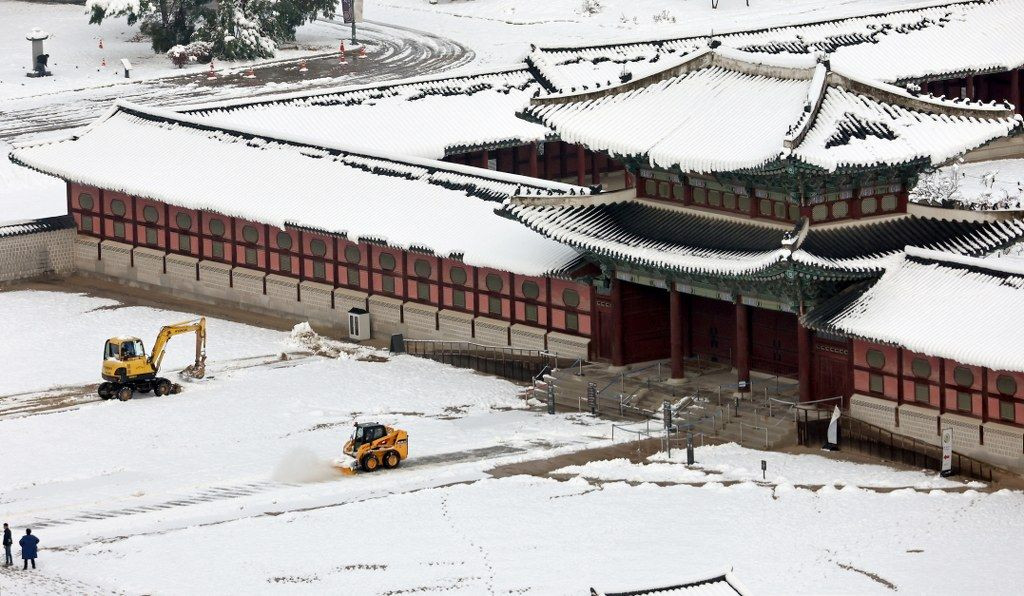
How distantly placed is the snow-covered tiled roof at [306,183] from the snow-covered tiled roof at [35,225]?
232 cm

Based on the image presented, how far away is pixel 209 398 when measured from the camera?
74.9 metres

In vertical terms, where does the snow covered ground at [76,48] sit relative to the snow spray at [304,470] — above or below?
above

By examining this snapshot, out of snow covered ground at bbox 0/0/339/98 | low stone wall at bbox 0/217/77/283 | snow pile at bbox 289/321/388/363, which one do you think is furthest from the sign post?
snow pile at bbox 289/321/388/363

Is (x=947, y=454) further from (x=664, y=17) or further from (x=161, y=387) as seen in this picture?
(x=664, y=17)

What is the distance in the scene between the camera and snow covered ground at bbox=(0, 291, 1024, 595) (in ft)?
186

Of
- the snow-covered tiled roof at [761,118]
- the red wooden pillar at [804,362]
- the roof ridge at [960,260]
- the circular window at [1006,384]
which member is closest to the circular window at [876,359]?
the red wooden pillar at [804,362]

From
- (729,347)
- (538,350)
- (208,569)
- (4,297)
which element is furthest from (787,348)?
(4,297)

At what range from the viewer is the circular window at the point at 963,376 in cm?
6412

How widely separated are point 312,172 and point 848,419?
92.6 ft

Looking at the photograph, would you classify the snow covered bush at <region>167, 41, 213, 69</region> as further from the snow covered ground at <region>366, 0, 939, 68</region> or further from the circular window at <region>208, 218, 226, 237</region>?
the circular window at <region>208, 218, 226, 237</region>

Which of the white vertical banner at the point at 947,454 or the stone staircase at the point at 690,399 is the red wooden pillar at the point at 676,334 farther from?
the white vertical banner at the point at 947,454

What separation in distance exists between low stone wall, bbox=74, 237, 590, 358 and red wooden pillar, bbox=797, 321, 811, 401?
956cm

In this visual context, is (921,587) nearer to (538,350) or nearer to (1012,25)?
(538,350)

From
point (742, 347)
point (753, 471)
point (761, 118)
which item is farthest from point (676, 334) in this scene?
point (753, 471)
